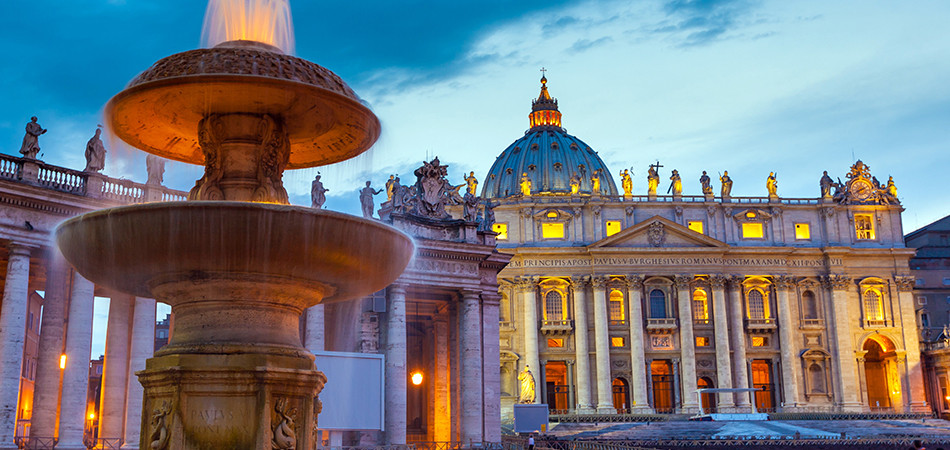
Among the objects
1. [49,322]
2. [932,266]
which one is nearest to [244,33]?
[49,322]

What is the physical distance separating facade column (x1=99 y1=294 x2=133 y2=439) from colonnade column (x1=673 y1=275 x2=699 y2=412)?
60.3 metres

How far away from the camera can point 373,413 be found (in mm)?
27141

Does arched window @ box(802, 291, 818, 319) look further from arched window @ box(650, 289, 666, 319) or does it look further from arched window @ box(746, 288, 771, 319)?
arched window @ box(650, 289, 666, 319)

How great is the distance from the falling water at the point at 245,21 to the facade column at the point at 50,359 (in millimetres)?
14166

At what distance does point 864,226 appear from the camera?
8662cm

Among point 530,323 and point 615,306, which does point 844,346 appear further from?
point 530,323

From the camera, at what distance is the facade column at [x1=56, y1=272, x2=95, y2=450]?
24484mm

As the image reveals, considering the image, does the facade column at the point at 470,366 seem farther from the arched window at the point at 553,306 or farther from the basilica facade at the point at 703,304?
the arched window at the point at 553,306

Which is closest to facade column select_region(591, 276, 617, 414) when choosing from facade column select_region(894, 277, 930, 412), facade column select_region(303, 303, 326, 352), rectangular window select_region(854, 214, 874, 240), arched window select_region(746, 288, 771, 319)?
arched window select_region(746, 288, 771, 319)

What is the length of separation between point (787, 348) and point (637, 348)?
1401 centimetres

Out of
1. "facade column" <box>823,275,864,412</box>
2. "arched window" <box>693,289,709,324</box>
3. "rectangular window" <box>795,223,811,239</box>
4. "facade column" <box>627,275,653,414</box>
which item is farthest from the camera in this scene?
"rectangular window" <box>795,223,811,239</box>

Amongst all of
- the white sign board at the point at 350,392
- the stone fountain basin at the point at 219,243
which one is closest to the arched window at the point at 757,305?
the white sign board at the point at 350,392

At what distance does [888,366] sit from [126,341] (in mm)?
76588

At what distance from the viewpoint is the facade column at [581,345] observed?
7869 cm
